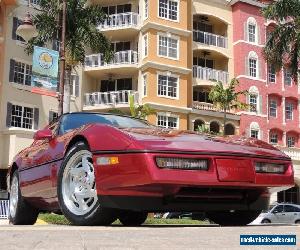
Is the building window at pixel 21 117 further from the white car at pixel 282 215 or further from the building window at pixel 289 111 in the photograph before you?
the building window at pixel 289 111

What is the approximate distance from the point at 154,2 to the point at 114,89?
651 centimetres

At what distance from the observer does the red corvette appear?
197 inches

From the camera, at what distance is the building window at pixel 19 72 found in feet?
105

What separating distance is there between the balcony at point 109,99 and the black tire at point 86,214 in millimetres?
29732

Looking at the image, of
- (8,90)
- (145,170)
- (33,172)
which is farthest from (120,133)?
(8,90)

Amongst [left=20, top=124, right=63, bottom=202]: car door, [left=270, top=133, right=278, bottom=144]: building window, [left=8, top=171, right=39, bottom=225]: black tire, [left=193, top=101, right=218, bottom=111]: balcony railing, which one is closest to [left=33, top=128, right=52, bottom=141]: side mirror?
[left=20, top=124, right=63, bottom=202]: car door

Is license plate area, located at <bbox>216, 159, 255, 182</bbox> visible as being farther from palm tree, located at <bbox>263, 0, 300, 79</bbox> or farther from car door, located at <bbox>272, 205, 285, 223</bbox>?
palm tree, located at <bbox>263, 0, 300, 79</bbox>

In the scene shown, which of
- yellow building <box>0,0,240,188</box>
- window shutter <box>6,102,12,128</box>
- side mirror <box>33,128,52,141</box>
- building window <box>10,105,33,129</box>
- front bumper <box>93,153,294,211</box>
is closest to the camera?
front bumper <box>93,153,294,211</box>

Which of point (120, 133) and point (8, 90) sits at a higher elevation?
point (8, 90)

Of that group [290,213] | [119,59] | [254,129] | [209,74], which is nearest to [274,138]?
[254,129]

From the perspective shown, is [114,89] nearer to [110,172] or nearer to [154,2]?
[154,2]

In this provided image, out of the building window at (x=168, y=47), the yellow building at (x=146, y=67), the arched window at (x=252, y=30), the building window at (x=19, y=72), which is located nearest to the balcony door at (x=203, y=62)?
the yellow building at (x=146, y=67)

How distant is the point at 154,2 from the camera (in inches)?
1447

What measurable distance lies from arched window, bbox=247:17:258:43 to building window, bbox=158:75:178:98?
332 inches
